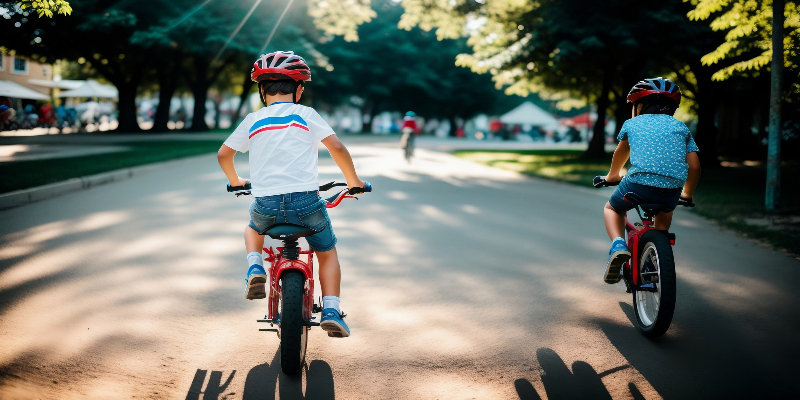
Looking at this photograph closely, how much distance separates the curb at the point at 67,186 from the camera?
958 centimetres

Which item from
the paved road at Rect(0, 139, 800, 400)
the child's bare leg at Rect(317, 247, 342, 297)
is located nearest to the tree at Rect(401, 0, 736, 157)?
the paved road at Rect(0, 139, 800, 400)

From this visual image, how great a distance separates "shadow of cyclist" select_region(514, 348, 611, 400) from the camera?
3543mm

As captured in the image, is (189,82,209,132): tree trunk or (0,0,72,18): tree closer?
(0,0,72,18): tree

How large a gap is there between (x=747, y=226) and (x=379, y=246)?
5.31 meters

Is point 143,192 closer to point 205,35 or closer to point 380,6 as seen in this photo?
point 205,35

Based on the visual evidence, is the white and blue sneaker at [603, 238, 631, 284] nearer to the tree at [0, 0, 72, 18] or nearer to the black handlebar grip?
the black handlebar grip

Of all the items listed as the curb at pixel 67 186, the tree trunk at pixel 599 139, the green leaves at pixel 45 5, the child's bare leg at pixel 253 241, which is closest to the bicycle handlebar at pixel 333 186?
the child's bare leg at pixel 253 241

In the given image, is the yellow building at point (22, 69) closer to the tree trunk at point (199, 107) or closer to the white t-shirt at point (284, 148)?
the tree trunk at point (199, 107)

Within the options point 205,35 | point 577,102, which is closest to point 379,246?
point 205,35

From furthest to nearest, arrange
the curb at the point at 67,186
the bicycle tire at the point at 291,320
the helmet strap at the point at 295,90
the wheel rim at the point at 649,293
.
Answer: the curb at the point at 67,186 < the wheel rim at the point at 649,293 < the helmet strap at the point at 295,90 < the bicycle tire at the point at 291,320

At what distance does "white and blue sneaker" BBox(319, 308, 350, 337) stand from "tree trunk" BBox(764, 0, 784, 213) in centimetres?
869

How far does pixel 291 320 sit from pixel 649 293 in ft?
8.72

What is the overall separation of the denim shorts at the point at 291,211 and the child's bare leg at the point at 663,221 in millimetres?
2509

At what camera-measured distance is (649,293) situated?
475 centimetres
